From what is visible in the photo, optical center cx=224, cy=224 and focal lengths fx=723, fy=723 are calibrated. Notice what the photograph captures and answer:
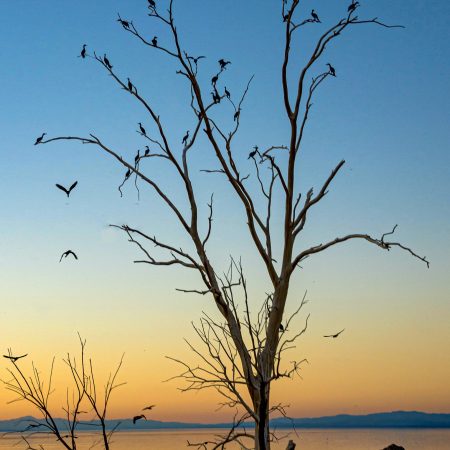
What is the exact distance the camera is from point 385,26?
458 cm

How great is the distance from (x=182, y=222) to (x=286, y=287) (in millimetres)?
724

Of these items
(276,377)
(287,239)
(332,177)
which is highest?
(332,177)

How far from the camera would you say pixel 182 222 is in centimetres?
429

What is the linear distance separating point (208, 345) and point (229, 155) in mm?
1437

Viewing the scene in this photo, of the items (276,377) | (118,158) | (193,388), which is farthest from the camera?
(118,158)

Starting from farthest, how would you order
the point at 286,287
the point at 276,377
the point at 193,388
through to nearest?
the point at 286,287, the point at 193,388, the point at 276,377

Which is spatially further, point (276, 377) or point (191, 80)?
point (191, 80)

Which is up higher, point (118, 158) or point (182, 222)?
point (118, 158)

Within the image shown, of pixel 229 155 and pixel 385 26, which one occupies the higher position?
pixel 385 26

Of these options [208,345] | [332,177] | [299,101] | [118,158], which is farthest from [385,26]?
[208,345]

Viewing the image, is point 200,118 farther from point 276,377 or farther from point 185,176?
point 276,377

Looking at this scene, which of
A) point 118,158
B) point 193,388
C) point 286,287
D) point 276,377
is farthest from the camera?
point 118,158

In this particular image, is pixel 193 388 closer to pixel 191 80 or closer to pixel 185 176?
pixel 185 176

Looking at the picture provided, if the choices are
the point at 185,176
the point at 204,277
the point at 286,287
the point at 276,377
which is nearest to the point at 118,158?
the point at 185,176
